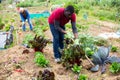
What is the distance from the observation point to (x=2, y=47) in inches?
447

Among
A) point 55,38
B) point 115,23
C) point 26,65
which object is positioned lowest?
point 115,23

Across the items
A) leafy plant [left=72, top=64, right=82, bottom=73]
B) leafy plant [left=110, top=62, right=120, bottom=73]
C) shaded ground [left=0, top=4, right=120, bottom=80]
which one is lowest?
shaded ground [left=0, top=4, right=120, bottom=80]

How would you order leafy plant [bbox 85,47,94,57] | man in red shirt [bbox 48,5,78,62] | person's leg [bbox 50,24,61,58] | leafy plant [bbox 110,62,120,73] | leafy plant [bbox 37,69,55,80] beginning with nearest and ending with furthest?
leafy plant [bbox 37,69,55,80]
leafy plant [bbox 110,62,120,73]
man in red shirt [bbox 48,5,78,62]
person's leg [bbox 50,24,61,58]
leafy plant [bbox 85,47,94,57]

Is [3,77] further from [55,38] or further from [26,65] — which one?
[55,38]

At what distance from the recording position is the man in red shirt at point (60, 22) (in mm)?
7310

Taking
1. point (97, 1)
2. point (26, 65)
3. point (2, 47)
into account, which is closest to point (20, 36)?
point (2, 47)

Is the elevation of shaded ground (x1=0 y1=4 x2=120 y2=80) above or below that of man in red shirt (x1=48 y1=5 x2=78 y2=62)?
below

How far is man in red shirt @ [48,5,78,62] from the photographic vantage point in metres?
7.31

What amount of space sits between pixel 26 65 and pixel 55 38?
40.7 inches

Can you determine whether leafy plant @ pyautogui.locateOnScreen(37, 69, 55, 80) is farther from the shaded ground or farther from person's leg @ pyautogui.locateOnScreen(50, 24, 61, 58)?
person's leg @ pyautogui.locateOnScreen(50, 24, 61, 58)

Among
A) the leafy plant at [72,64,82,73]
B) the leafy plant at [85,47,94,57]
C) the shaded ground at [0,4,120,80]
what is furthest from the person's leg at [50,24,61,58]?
the leafy plant at [72,64,82,73]

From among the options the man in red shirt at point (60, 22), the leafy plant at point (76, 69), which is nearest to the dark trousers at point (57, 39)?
the man in red shirt at point (60, 22)

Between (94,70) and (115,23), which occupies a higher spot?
(94,70)

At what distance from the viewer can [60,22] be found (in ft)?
25.8
